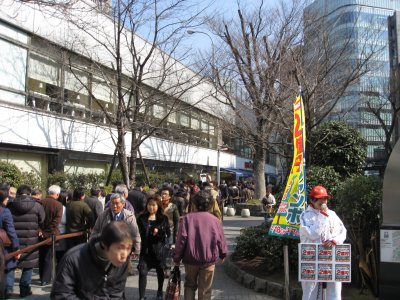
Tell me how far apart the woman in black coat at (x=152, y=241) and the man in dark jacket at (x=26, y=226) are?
1.74 m

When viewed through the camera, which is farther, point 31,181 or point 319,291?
point 31,181

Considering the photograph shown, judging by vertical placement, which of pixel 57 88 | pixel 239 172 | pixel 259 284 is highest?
pixel 57 88

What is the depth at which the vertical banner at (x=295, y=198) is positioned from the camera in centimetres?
588

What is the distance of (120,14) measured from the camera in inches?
558

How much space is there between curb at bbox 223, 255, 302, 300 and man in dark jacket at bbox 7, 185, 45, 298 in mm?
3471

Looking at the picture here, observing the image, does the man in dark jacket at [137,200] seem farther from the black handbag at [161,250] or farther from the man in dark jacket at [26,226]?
the black handbag at [161,250]

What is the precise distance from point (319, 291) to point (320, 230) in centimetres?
78

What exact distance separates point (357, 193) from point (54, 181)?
11.5m

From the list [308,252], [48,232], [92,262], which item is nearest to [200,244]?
[308,252]

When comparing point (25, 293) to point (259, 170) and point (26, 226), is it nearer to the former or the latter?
point (26, 226)

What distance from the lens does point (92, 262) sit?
2516mm

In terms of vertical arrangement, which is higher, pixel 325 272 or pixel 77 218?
pixel 77 218

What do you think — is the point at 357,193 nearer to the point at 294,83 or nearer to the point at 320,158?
the point at 320,158

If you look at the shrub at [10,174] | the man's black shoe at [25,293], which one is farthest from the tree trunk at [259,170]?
the man's black shoe at [25,293]
